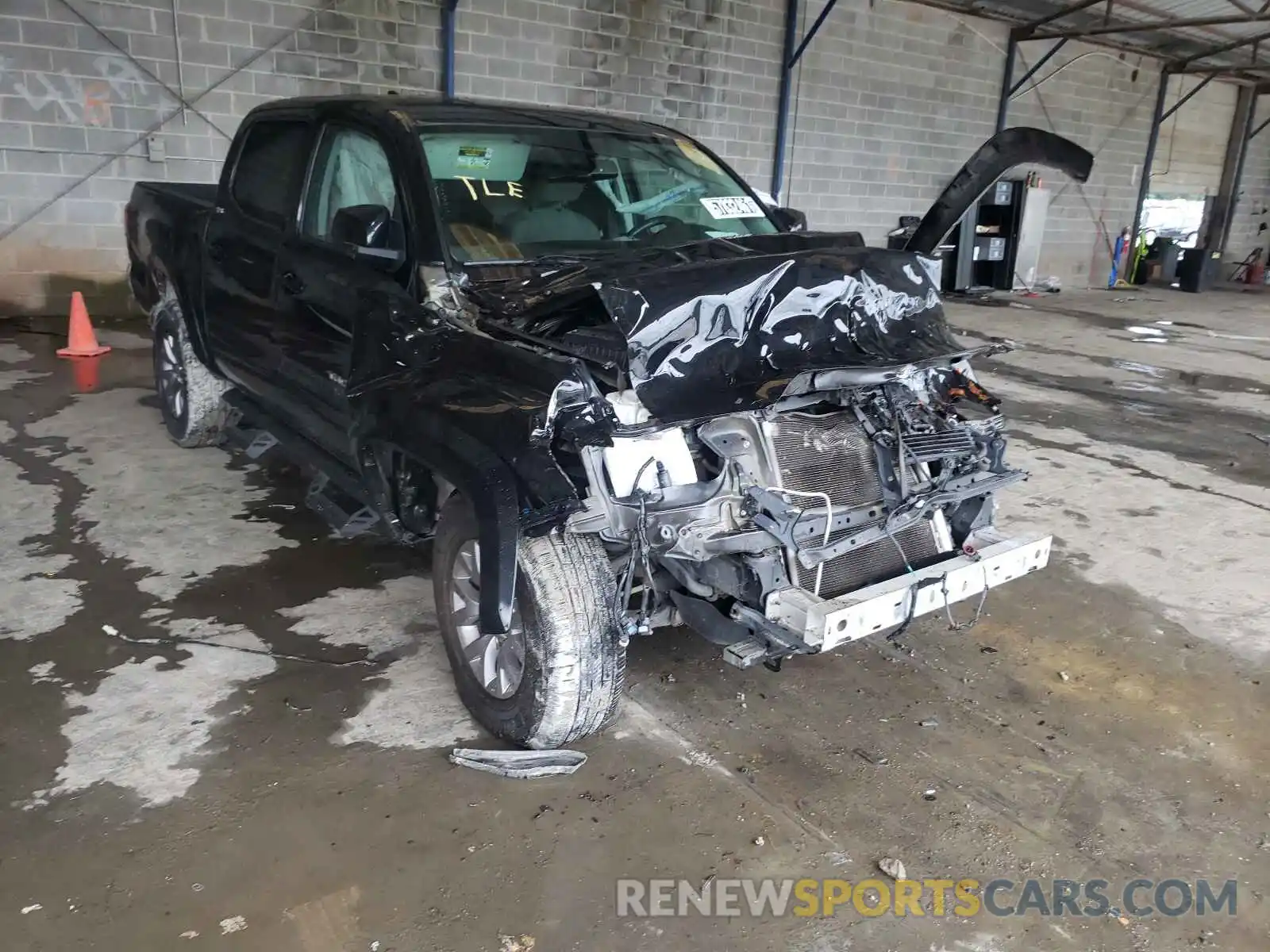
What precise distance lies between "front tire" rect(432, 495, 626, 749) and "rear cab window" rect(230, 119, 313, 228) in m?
1.81

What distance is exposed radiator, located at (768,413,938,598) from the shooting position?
2.70 metres

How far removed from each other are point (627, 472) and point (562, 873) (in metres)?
1.02

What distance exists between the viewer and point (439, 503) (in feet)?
9.79

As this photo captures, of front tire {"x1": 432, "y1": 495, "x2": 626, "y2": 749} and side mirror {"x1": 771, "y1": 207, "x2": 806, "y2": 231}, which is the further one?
side mirror {"x1": 771, "y1": 207, "x2": 806, "y2": 231}

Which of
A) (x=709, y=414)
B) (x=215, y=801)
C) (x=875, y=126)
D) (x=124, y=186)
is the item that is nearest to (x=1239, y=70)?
(x=875, y=126)

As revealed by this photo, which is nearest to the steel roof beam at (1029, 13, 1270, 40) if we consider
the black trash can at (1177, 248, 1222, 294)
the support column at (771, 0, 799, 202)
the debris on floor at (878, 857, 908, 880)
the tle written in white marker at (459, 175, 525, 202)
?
the black trash can at (1177, 248, 1222, 294)

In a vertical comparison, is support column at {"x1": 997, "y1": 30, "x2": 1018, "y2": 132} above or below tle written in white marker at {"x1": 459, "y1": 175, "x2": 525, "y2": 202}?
above

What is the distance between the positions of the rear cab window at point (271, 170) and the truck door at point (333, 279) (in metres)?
0.14

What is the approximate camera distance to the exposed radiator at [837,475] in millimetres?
2699

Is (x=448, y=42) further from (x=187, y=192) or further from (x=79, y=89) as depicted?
(x=187, y=192)

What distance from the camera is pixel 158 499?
452cm

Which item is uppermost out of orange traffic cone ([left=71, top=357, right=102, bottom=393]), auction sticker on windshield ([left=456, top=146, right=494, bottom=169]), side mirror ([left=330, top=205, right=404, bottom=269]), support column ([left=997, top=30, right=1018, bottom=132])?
support column ([left=997, top=30, right=1018, bottom=132])

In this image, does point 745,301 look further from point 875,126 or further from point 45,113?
point 875,126

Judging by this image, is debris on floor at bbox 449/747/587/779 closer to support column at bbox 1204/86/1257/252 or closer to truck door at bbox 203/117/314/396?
truck door at bbox 203/117/314/396
